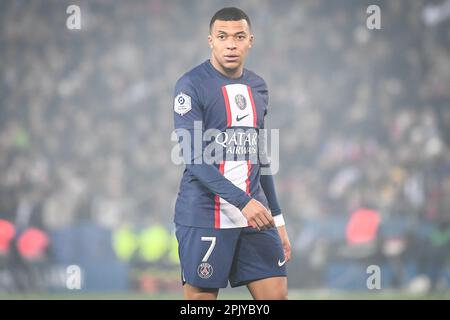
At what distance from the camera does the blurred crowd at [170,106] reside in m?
14.6

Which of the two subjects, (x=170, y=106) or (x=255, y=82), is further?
(x=170, y=106)

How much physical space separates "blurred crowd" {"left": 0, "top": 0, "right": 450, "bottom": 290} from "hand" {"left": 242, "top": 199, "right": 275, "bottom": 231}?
9.13 m

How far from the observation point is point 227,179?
5.16 metres

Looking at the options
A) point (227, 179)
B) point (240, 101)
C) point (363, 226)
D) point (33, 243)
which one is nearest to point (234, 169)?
point (227, 179)

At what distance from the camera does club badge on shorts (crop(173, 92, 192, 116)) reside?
5.23 metres

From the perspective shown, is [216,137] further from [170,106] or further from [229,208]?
[170,106]

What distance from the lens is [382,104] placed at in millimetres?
16031

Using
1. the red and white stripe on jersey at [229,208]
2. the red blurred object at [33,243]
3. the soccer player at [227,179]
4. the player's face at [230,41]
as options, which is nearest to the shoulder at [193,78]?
the soccer player at [227,179]

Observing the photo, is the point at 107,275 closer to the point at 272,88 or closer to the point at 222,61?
the point at 272,88

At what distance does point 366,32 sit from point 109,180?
5892mm

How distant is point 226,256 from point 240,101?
0.97m

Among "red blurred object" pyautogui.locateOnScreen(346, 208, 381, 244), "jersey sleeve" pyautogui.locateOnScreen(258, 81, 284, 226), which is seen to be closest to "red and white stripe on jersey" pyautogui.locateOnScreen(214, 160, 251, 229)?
"jersey sleeve" pyautogui.locateOnScreen(258, 81, 284, 226)

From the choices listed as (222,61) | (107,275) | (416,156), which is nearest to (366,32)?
(416,156)

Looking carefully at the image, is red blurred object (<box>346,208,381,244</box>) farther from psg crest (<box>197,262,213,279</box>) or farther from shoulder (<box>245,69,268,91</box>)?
psg crest (<box>197,262,213,279</box>)
